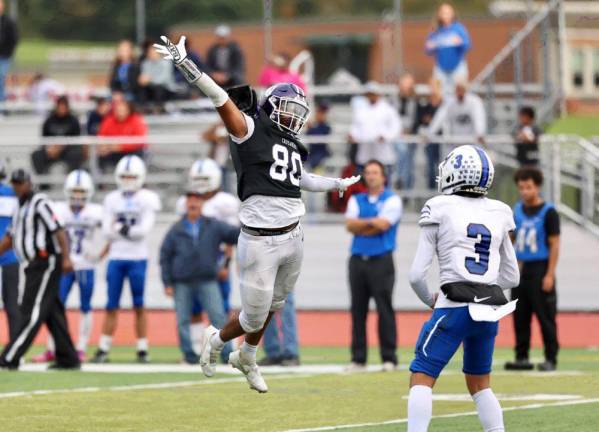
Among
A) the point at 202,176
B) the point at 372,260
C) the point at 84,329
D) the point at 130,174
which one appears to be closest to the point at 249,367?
the point at 372,260

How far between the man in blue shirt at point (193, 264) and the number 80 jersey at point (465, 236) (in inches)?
270

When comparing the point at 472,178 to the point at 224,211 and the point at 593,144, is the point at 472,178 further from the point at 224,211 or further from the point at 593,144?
the point at 593,144

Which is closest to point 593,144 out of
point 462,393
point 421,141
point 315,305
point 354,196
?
point 421,141

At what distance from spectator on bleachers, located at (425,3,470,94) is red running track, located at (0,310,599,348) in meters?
3.98

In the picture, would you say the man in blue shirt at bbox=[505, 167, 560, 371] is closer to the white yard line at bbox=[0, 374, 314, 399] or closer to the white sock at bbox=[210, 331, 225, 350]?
the white yard line at bbox=[0, 374, 314, 399]

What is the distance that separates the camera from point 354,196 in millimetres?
15141

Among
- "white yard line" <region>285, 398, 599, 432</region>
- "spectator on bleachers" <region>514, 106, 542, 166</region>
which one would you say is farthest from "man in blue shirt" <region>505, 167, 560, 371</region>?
"spectator on bleachers" <region>514, 106, 542, 166</region>

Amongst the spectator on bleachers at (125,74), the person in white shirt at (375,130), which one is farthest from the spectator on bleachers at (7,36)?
the person in white shirt at (375,130)

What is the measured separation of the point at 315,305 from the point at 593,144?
14.6 ft

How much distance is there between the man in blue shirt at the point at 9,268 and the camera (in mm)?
15552

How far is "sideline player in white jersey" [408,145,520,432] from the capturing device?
332 inches

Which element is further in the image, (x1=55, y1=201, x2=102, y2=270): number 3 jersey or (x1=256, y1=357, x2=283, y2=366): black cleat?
(x1=55, y1=201, x2=102, y2=270): number 3 jersey

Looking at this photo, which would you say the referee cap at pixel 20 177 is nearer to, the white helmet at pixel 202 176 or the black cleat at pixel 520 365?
the white helmet at pixel 202 176

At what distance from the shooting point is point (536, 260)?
564 inches
